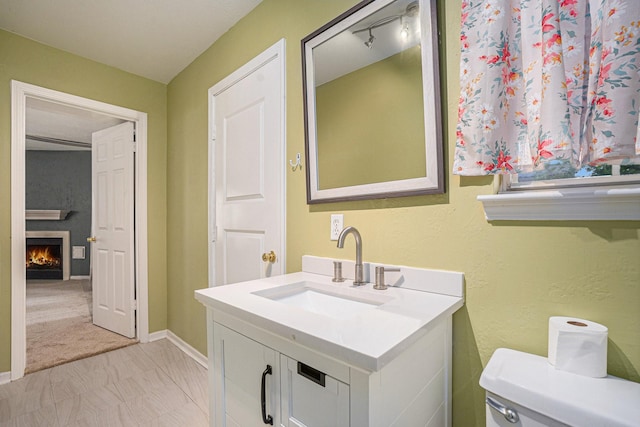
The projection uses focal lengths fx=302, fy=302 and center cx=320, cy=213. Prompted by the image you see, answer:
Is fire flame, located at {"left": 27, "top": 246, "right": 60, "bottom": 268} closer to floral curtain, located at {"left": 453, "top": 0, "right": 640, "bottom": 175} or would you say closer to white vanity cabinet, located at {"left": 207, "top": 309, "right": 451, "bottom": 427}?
white vanity cabinet, located at {"left": 207, "top": 309, "right": 451, "bottom": 427}

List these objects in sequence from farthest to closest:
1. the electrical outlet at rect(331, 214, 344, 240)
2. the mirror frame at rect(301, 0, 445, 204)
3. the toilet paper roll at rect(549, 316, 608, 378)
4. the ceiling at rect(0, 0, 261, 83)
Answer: the ceiling at rect(0, 0, 261, 83)
the electrical outlet at rect(331, 214, 344, 240)
the mirror frame at rect(301, 0, 445, 204)
the toilet paper roll at rect(549, 316, 608, 378)

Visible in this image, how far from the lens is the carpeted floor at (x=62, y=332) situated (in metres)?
2.50

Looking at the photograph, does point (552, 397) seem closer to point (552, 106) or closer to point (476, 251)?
point (476, 251)

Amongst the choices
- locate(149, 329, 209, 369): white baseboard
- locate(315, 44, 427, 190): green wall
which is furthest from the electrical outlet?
locate(149, 329, 209, 369): white baseboard

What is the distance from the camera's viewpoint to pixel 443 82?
1.10 m

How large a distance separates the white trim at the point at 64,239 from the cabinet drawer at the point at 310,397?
6576mm

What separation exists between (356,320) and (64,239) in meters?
6.79

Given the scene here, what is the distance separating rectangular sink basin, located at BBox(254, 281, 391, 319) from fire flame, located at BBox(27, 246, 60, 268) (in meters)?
6.40

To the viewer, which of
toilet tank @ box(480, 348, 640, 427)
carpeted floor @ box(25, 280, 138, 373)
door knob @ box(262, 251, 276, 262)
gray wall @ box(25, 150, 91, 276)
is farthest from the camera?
gray wall @ box(25, 150, 91, 276)

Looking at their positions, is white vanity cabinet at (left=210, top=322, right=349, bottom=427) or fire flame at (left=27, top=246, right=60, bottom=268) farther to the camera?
fire flame at (left=27, top=246, right=60, bottom=268)

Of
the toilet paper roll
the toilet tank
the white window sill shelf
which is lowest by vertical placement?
the toilet tank

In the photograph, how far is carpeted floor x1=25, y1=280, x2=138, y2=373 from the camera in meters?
2.50

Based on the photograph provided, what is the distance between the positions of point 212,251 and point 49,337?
207cm

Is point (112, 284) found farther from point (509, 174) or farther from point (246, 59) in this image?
point (509, 174)
